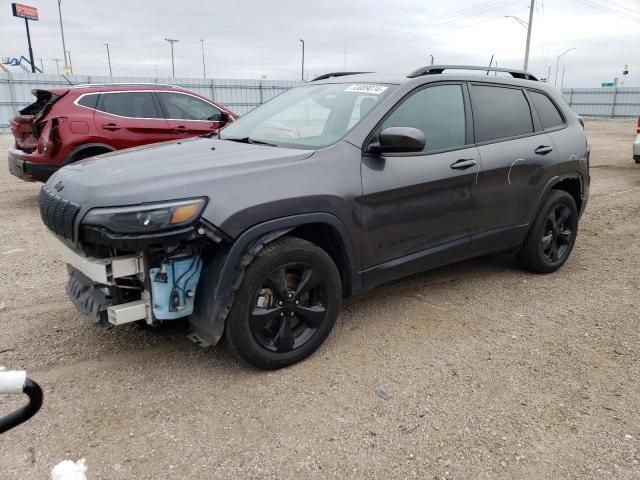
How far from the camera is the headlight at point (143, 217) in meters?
2.51

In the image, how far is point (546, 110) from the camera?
470 centimetres

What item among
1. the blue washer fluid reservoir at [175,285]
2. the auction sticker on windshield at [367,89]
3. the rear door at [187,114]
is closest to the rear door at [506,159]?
the auction sticker on windshield at [367,89]

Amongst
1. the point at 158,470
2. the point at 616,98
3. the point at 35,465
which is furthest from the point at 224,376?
the point at 616,98

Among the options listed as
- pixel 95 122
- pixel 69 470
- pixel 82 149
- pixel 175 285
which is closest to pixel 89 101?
pixel 95 122

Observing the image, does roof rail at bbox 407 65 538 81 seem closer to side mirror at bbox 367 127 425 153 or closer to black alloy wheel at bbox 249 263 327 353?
side mirror at bbox 367 127 425 153

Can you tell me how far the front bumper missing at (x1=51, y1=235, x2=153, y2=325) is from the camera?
2.64m

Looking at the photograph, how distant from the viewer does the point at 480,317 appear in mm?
3887

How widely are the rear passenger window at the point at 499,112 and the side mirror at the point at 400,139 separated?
101 centimetres

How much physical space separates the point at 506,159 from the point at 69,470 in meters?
3.60

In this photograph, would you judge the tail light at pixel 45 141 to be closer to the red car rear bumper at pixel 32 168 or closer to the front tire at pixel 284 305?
the red car rear bumper at pixel 32 168

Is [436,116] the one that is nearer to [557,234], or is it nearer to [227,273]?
[557,234]

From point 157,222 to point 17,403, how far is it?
127cm

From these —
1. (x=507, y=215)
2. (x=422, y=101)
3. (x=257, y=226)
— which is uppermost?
(x=422, y=101)

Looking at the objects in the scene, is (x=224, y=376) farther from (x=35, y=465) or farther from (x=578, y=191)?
(x=578, y=191)
